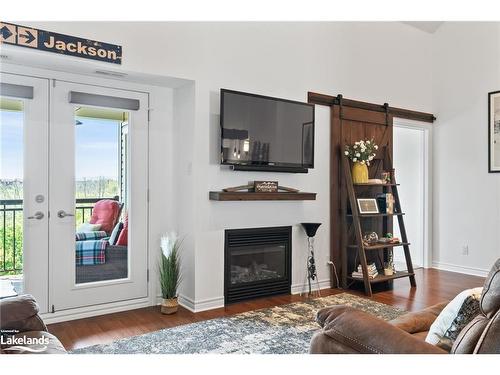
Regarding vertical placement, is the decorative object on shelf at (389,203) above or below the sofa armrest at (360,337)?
above

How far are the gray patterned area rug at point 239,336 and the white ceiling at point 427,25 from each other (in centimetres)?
396

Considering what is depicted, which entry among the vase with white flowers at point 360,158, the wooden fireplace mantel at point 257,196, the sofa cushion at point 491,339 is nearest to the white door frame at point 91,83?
the wooden fireplace mantel at point 257,196

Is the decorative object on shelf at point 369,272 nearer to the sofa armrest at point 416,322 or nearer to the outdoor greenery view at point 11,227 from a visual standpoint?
the sofa armrest at point 416,322

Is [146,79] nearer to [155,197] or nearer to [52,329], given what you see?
[155,197]

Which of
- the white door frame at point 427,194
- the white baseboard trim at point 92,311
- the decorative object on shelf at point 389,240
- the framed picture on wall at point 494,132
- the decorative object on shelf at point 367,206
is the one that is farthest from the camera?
the white door frame at point 427,194

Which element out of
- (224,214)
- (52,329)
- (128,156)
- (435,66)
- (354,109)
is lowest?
(52,329)

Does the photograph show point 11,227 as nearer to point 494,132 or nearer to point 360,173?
point 360,173

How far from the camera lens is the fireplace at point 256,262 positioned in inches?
165

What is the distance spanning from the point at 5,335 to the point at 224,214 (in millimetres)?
2513

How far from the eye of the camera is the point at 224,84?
4.14 meters

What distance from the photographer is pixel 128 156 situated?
403 cm

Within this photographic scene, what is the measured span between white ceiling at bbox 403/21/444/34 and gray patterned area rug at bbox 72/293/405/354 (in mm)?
3958

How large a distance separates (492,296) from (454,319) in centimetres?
30
